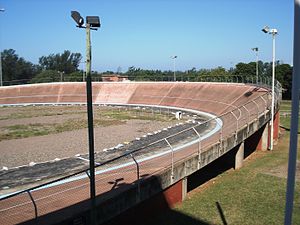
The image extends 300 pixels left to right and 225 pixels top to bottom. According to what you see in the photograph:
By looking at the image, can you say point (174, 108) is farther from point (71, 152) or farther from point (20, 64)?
point (20, 64)

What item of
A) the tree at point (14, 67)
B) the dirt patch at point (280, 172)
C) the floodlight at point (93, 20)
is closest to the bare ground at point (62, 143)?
the dirt patch at point (280, 172)

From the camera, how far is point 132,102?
52.9m

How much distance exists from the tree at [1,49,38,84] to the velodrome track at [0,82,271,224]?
48.7 m

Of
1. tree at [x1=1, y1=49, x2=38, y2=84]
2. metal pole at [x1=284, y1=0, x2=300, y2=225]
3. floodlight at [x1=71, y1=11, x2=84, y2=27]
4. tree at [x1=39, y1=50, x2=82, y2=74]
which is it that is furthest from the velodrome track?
tree at [x1=39, y1=50, x2=82, y2=74]

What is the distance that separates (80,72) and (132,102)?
2088 inches

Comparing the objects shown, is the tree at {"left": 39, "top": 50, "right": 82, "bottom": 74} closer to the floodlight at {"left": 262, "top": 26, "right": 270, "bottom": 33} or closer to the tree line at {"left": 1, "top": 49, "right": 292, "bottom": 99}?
the tree line at {"left": 1, "top": 49, "right": 292, "bottom": 99}

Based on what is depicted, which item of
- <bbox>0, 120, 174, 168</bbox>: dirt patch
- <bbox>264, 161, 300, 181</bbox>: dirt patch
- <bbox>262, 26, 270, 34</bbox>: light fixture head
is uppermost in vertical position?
<bbox>262, 26, 270, 34</bbox>: light fixture head

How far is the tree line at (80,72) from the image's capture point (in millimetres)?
68956

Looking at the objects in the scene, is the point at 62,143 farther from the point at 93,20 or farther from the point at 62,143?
the point at 93,20

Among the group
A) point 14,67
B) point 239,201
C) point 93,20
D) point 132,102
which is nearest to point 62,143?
point 239,201

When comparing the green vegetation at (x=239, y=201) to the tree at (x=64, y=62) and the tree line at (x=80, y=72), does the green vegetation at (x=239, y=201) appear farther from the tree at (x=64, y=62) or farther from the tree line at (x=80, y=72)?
the tree at (x=64, y=62)

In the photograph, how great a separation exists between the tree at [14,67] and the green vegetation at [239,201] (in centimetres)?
10216

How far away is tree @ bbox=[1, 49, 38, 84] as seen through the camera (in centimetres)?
10800

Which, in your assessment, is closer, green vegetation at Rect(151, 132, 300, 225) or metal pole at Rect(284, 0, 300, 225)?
metal pole at Rect(284, 0, 300, 225)
